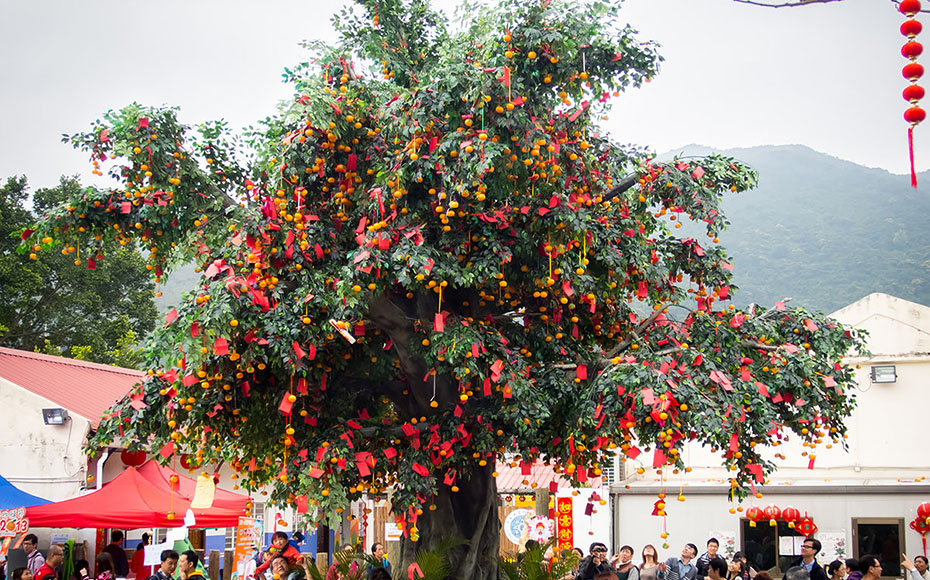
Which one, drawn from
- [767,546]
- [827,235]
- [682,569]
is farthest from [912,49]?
[827,235]

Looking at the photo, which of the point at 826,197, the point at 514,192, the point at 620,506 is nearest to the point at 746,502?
the point at 620,506

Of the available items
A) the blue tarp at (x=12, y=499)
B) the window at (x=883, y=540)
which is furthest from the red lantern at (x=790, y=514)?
the blue tarp at (x=12, y=499)

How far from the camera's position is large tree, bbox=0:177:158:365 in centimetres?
2197

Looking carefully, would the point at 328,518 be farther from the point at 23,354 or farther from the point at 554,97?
the point at 23,354

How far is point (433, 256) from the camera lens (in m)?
8.05

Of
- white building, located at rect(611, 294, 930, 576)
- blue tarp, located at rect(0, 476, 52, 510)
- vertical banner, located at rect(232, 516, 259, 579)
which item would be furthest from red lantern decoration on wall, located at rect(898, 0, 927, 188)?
white building, located at rect(611, 294, 930, 576)

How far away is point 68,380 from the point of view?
1498 cm

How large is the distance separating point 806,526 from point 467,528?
26.4ft

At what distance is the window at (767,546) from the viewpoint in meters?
15.4

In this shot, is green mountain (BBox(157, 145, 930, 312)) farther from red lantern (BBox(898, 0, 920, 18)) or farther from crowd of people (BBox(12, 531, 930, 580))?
red lantern (BBox(898, 0, 920, 18))

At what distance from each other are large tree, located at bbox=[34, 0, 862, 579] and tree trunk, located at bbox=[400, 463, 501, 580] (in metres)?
0.03

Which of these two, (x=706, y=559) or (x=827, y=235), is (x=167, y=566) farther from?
(x=827, y=235)

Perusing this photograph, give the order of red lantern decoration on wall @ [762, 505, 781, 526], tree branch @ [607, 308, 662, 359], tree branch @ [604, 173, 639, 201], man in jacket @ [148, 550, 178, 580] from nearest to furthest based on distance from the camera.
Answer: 1. man in jacket @ [148, 550, 178, 580]
2. tree branch @ [604, 173, 639, 201]
3. tree branch @ [607, 308, 662, 359]
4. red lantern decoration on wall @ [762, 505, 781, 526]

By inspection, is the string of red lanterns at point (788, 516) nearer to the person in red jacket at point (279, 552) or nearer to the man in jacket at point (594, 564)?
the man in jacket at point (594, 564)
